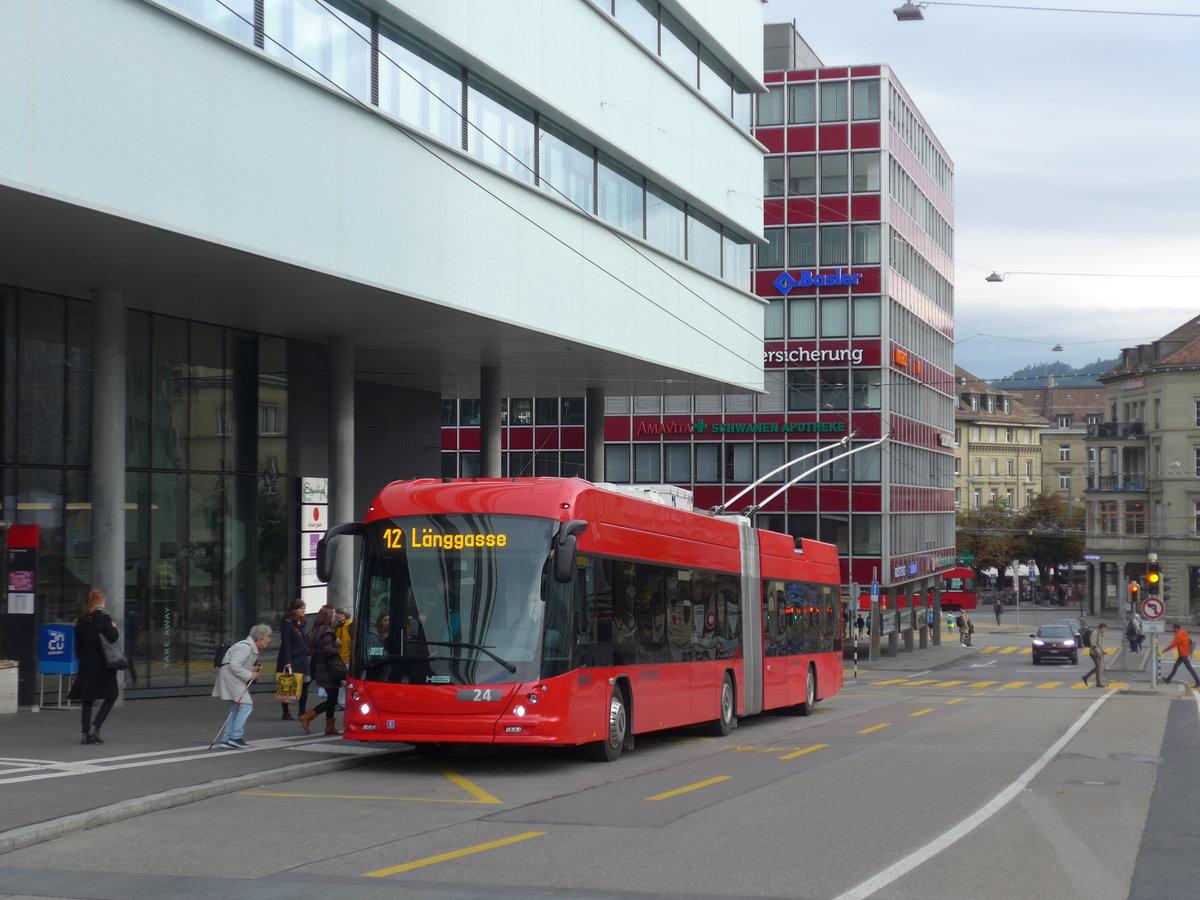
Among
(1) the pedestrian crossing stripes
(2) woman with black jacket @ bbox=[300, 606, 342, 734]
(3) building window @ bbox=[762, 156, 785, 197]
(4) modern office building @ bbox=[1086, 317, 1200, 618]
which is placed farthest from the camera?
(4) modern office building @ bbox=[1086, 317, 1200, 618]

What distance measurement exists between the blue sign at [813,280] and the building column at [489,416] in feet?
115

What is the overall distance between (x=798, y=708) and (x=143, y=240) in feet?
49.1

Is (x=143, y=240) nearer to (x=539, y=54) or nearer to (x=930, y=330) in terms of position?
(x=539, y=54)

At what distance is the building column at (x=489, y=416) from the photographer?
3189 centimetres

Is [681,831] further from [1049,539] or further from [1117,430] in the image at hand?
[1049,539]

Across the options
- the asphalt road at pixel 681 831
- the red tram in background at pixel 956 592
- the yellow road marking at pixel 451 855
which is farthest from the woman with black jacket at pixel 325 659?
the red tram in background at pixel 956 592

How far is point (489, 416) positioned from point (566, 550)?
58.9 feet

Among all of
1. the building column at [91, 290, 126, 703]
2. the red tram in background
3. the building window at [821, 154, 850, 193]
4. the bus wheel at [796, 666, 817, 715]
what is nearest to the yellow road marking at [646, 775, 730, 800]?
the building column at [91, 290, 126, 703]

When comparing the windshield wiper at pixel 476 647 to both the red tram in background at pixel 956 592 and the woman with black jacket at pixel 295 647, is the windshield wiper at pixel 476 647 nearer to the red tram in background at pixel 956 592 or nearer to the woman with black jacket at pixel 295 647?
the woman with black jacket at pixel 295 647

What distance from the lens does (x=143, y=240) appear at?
1833 centimetres

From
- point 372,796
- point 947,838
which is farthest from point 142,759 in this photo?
point 947,838

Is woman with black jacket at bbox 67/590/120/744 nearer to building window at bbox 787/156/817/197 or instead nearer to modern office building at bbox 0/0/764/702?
modern office building at bbox 0/0/764/702

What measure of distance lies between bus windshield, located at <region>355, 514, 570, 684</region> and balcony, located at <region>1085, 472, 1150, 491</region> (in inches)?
3637

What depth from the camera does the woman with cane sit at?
16.0 m
